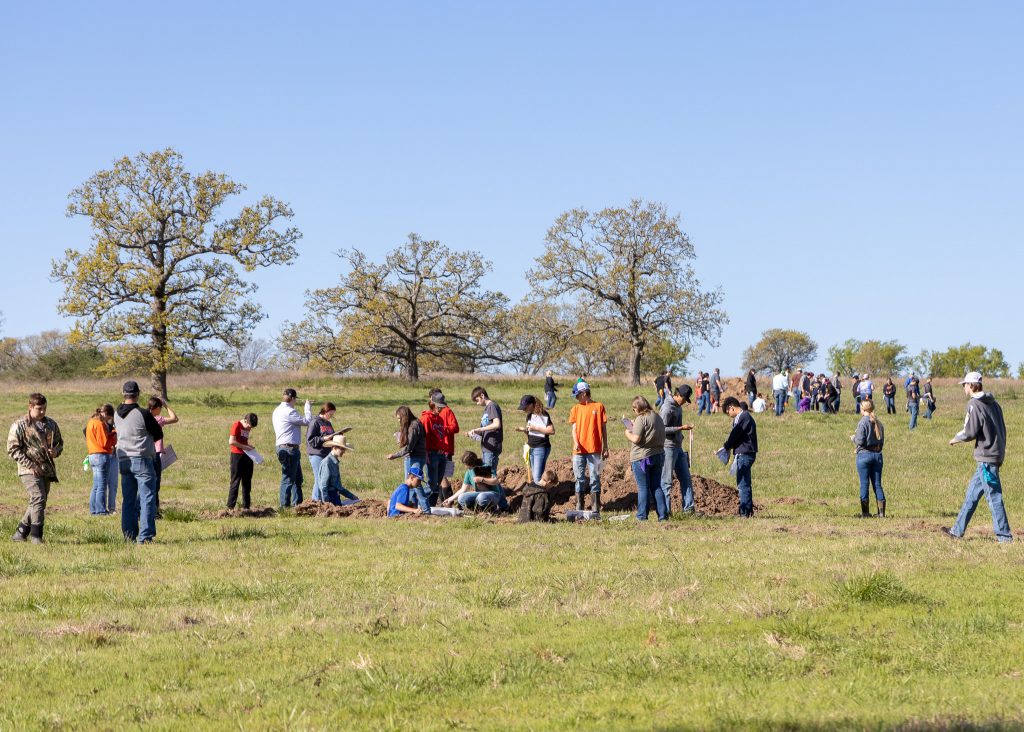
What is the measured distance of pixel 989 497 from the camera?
39.5ft

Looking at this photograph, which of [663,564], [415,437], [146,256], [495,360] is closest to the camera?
[663,564]

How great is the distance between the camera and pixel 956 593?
8.48m

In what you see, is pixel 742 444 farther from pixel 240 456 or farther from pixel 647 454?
pixel 240 456

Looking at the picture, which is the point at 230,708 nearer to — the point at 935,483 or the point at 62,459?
the point at 935,483

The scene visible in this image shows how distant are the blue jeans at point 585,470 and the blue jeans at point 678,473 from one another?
889mm

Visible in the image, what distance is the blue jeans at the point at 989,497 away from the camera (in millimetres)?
11875

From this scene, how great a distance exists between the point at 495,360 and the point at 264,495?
51.2m

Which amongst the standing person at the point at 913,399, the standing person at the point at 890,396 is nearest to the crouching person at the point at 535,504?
the standing person at the point at 913,399

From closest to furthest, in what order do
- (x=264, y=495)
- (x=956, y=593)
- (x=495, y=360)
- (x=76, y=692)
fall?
(x=76, y=692) → (x=956, y=593) → (x=264, y=495) → (x=495, y=360)

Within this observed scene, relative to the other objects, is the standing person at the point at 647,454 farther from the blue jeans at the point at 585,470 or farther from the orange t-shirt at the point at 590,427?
the blue jeans at the point at 585,470

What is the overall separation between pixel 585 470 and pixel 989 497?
534cm

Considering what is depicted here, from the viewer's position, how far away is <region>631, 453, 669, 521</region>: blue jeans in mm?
14711

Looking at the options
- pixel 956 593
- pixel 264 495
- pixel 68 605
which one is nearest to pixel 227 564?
pixel 68 605

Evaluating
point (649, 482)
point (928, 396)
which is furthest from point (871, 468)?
point (928, 396)
